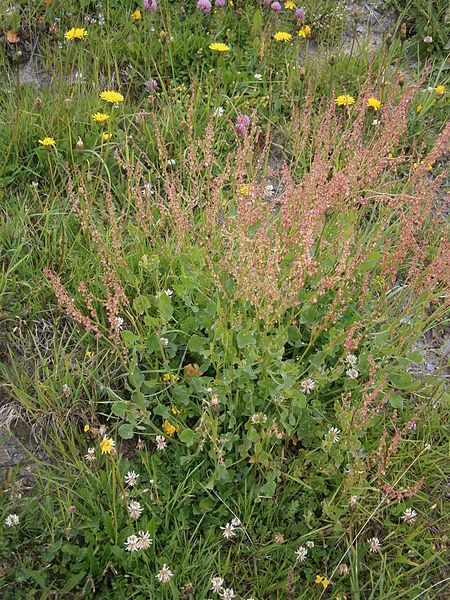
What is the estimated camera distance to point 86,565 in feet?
6.93

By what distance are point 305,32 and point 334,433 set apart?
102 inches

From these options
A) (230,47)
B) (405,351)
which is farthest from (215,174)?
(405,351)

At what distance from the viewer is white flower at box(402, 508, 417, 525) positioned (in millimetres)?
2318

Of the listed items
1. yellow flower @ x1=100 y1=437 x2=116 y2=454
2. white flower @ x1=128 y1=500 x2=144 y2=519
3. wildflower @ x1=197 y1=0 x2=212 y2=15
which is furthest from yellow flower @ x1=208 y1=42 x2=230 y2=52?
white flower @ x1=128 y1=500 x2=144 y2=519

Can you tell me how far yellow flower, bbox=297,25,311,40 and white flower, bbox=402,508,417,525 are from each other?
275cm

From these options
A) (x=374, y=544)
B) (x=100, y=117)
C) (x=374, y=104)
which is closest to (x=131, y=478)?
(x=374, y=544)

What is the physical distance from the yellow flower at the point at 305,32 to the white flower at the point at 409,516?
275 cm

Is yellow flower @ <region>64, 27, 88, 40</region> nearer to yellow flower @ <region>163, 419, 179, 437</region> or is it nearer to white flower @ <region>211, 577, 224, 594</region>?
yellow flower @ <region>163, 419, 179, 437</region>

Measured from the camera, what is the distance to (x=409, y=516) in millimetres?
2320

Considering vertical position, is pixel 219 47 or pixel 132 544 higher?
pixel 219 47

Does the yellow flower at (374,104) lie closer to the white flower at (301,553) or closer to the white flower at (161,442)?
the white flower at (161,442)

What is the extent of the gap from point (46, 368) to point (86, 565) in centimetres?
74

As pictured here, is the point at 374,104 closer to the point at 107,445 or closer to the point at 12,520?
the point at 107,445

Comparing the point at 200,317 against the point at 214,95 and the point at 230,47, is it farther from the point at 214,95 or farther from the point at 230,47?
the point at 230,47
